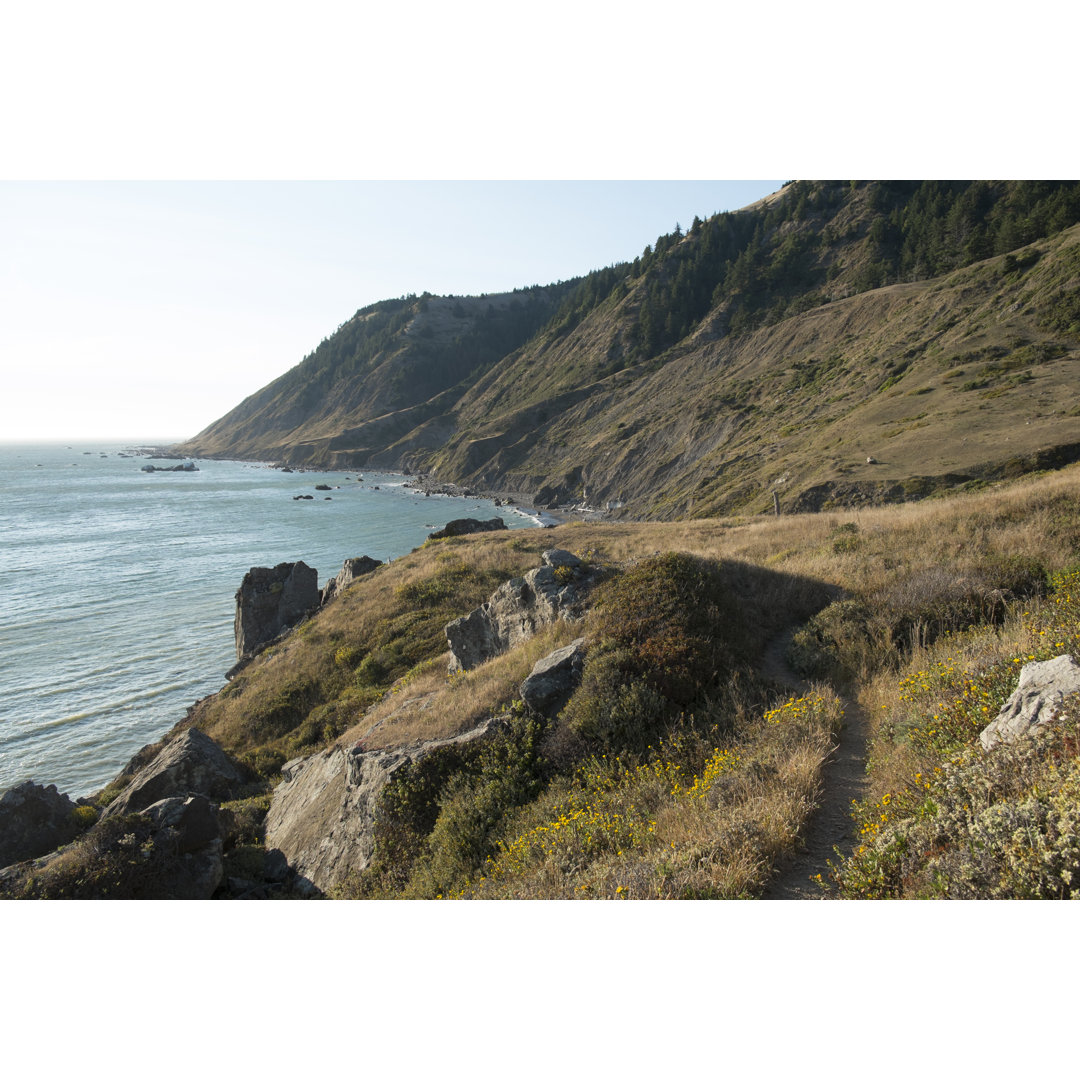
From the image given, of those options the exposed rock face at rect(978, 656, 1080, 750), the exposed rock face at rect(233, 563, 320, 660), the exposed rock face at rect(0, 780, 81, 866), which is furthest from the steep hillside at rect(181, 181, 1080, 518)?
the exposed rock face at rect(0, 780, 81, 866)

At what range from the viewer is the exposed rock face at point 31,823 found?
11.8 m

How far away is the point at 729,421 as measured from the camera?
2830 inches

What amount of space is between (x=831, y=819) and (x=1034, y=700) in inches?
79.7

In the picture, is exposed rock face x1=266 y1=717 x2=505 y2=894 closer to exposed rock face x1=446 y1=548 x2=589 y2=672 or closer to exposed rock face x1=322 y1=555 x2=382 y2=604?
exposed rock face x1=446 y1=548 x2=589 y2=672

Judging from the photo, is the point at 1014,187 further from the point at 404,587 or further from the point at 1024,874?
the point at 1024,874

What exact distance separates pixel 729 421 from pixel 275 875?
70969mm

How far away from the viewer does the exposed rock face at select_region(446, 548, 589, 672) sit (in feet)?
39.1

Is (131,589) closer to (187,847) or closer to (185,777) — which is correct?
(185,777)

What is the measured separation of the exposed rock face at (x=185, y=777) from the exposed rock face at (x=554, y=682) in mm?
9917

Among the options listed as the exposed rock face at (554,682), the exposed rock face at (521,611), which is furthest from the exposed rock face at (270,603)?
the exposed rock face at (554,682)

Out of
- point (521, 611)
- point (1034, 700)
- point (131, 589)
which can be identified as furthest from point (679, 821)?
point (131, 589)

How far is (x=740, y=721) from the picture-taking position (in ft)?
24.2

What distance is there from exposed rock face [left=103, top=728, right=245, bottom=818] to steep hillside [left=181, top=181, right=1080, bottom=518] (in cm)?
3707

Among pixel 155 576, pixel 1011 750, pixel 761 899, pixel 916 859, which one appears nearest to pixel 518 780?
pixel 761 899
